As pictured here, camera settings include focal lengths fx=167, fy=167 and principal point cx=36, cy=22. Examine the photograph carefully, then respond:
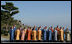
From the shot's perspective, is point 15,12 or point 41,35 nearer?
point 41,35

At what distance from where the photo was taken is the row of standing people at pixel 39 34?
12.6m

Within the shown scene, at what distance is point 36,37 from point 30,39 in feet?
1.73

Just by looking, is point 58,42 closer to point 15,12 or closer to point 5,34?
point 5,34

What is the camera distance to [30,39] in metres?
12.7

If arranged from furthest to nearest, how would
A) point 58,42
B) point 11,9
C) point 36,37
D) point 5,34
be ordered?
point 11,9 → point 5,34 → point 36,37 → point 58,42

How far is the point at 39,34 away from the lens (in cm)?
1268

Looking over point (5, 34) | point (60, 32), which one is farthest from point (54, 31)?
point (5, 34)

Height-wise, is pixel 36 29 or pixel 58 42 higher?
pixel 36 29

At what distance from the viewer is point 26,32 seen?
12711 mm

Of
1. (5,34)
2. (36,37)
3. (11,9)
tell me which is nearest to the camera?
(36,37)

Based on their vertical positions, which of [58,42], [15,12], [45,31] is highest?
[15,12]

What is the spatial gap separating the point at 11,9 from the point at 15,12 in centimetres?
67

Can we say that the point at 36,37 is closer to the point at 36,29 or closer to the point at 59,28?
the point at 36,29

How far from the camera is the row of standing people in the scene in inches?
496
